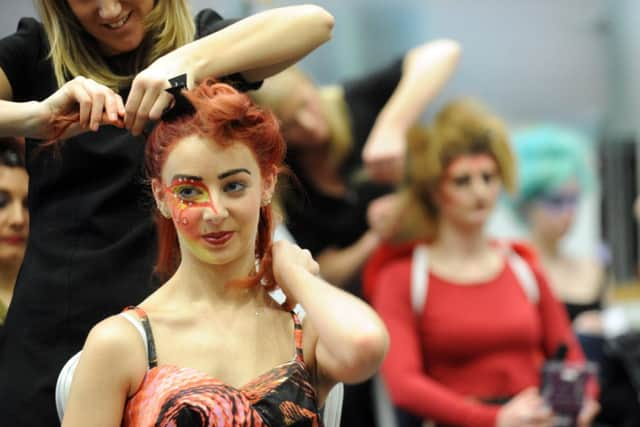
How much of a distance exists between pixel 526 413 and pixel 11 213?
3.98ft

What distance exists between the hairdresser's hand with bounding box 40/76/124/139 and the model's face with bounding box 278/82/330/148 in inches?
41.8

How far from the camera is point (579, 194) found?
3369 mm

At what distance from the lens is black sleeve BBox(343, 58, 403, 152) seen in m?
2.30

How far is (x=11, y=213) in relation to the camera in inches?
57.7

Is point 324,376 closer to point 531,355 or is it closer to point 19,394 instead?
point 19,394

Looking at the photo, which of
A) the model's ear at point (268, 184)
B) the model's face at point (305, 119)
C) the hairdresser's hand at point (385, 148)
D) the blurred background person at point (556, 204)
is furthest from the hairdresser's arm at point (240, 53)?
the blurred background person at point (556, 204)

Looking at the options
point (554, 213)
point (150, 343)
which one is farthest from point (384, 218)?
point (150, 343)

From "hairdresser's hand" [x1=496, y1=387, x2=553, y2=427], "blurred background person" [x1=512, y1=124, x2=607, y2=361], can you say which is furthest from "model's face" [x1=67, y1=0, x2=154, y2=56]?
"blurred background person" [x1=512, y1=124, x2=607, y2=361]

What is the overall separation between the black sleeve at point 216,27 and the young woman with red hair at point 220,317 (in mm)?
54

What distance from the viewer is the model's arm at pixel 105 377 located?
3.65 feet

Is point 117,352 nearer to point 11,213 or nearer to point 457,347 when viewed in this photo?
A: point 11,213

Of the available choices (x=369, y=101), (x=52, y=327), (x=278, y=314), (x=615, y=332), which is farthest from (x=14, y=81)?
(x=615, y=332)

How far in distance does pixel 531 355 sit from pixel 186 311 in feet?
4.50

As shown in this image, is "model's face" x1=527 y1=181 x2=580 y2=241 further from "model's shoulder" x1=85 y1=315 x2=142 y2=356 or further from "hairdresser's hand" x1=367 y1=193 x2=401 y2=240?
"model's shoulder" x1=85 y1=315 x2=142 y2=356
